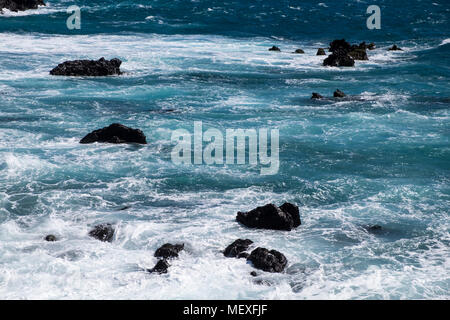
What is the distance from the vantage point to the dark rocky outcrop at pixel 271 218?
1404 centimetres

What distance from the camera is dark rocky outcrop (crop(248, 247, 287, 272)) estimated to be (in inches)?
475

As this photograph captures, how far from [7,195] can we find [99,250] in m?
4.20

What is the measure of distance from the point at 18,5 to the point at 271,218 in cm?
5363

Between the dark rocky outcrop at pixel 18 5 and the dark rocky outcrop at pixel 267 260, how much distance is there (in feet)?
175

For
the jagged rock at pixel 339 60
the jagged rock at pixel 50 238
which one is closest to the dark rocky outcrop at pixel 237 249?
the jagged rock at pixel 50 238

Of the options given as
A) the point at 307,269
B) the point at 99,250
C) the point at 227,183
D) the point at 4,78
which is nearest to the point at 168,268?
the point at 99,250

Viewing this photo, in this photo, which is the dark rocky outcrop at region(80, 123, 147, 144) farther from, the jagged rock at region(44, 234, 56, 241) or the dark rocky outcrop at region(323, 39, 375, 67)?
the dark rocky outcrop at region(323, 39, 375, 67)

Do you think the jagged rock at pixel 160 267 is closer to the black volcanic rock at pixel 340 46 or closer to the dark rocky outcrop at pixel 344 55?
the dark rocky outcrop at pixel 344 55

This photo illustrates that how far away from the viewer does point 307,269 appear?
12289 millimetres

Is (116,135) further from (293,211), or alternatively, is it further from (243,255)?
(243,255)

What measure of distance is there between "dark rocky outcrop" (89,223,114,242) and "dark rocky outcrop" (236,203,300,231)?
2923 mm

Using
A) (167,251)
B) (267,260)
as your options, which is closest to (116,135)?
(167,251)

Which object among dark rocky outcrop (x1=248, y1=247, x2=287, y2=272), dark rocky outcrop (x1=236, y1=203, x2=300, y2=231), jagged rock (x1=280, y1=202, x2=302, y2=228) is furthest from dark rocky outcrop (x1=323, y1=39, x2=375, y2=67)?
dark rocky outcrop (x1=248, y1=247, x2=287, y2=272)

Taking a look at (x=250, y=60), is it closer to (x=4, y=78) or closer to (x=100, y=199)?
(x=4, y=78)
